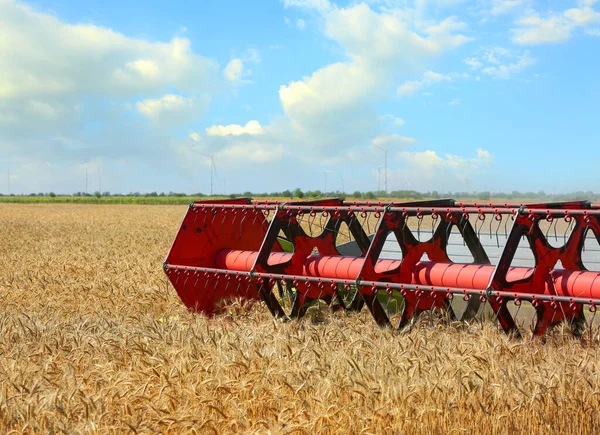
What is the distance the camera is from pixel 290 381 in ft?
13.5

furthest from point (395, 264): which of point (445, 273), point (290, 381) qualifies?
point (290, 381)

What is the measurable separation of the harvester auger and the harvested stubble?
39 cm

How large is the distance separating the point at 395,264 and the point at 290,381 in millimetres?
2479

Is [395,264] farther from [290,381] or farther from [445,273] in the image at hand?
[290,381]

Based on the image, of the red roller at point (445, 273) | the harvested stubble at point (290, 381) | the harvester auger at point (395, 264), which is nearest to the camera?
the harvested stubble at point (290, 381)

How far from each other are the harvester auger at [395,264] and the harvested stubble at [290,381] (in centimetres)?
39

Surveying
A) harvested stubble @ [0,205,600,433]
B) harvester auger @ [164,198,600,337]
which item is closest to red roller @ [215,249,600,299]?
harvester auger @ [164,198,600,337]

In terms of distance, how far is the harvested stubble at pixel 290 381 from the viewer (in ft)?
12.2

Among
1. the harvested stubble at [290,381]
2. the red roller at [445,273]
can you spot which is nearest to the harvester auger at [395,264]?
the red roller at [445,273]

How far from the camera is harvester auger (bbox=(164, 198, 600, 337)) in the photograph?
18.6 ft

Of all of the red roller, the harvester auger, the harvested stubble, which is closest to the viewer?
the harvested stubble

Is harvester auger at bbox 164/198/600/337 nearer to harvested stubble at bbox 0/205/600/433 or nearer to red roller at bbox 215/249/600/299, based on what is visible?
red roller at bbox 215/249/600/299

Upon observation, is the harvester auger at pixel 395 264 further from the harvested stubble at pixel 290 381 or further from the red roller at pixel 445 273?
the harvested stubble at pixel 290 381

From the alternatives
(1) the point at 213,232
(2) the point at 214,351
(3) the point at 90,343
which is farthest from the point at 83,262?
(2) the point at 214,351
